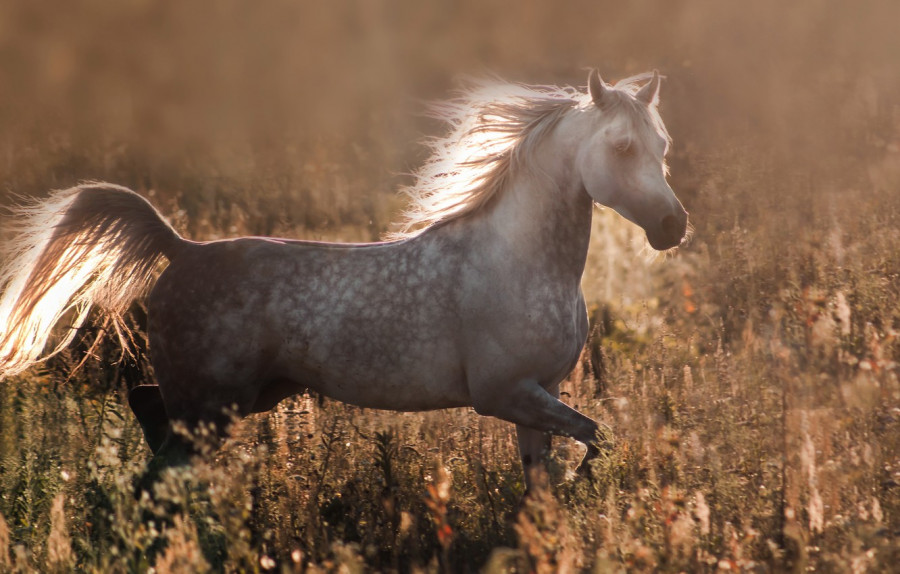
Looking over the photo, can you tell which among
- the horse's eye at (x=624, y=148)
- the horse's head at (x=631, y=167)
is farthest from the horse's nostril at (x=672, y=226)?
the horse's eye at (x=624, y=148)

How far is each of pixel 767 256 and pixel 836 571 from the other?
499 cm

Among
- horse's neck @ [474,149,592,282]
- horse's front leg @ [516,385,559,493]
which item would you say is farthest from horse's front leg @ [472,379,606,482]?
horse's neck @ [474,149,592,282]

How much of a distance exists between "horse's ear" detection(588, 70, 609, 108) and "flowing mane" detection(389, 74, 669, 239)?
15 centimetres

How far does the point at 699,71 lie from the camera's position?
A: 13414 mm

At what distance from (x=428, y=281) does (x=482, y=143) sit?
75cm

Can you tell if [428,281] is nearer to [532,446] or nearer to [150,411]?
[532,446]

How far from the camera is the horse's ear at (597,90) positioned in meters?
4.21

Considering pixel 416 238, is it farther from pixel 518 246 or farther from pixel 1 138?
pixel 1 138

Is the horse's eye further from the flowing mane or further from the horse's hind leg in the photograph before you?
the horse's hind leg

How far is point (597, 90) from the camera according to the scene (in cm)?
423

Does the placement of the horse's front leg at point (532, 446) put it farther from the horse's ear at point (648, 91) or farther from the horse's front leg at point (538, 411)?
the horse's ear at point (648, 91)

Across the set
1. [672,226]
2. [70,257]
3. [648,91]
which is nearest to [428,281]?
[672,226]

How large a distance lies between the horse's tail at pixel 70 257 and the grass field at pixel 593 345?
2.31 ft

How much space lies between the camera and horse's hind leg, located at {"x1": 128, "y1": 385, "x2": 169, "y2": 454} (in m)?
4.90
